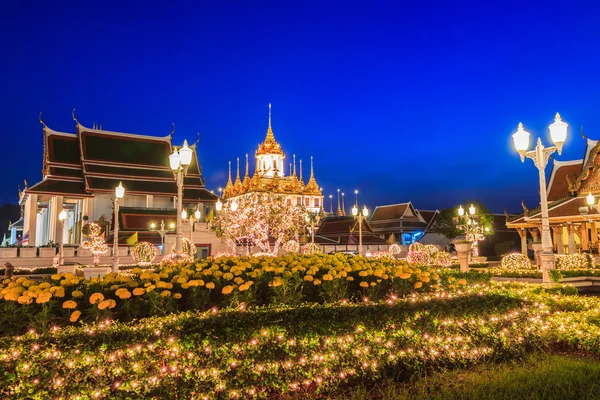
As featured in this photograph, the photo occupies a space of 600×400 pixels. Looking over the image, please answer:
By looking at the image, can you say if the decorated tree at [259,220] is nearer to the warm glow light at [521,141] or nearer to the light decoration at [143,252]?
the light decoration at [143,252]

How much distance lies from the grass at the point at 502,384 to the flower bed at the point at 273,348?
287mm

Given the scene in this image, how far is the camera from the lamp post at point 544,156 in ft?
37.7

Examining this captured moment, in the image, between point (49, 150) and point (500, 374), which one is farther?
point (49, 150)

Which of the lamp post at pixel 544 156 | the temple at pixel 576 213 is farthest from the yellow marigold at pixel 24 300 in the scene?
the temple at pixel 576 213

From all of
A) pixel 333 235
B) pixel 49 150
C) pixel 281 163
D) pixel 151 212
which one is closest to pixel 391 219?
pixel 333 235

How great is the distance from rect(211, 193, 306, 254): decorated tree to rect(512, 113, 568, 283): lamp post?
63.8ft

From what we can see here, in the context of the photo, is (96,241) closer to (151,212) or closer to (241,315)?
(151,212)

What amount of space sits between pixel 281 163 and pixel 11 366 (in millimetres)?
→ 80723

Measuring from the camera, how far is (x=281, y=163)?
278 feet

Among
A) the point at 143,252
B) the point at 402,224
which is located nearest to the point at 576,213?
the point at 143,252

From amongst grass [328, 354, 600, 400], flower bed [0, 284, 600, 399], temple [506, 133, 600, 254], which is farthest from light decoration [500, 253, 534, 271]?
grass [328, 354, 600, 400]

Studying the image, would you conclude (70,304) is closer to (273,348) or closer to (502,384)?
(273,348)

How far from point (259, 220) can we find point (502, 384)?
990 inches

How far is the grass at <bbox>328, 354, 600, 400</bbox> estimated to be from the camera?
5176 millimetres
